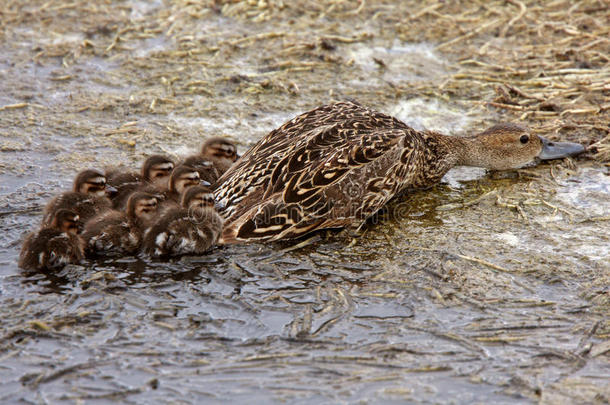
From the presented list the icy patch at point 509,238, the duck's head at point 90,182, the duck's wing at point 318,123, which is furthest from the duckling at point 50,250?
the icy patch at point 509,238

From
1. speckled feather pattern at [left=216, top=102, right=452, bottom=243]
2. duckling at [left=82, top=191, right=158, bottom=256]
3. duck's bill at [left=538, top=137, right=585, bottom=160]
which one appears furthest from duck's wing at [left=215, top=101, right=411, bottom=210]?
duck's bill at [left=538, top=137, right=585, bottom=160]

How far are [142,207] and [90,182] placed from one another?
497 mm

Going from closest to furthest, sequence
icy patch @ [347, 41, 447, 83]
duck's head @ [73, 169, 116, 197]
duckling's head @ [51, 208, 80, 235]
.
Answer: duckling's head @ [51, 208, 80, 235], duck's head @ [73, 169, 116, 197], icy patch @ [347, 41, 447, 83]

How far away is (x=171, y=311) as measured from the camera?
434 centimetres

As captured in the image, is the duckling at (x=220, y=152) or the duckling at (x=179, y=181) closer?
the duckling at (x=179, y=181)

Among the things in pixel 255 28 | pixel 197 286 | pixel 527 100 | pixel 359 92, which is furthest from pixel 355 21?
pixel 197 286

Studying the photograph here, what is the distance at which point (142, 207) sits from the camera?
5.10 m

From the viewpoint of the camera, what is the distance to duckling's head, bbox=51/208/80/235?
4.86 meters

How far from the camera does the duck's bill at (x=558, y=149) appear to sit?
634 cm

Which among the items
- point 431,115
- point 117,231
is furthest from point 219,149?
point 431,115

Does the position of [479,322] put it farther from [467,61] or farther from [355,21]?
[355,21]

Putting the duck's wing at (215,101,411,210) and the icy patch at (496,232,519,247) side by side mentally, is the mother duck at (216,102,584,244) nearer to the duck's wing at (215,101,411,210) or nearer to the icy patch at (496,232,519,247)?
the duck's wing at (215,101,411,210)

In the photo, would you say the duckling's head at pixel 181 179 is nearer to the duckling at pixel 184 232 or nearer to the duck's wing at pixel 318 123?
the duck's wing at pixel 318 123

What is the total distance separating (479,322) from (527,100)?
362 cm
